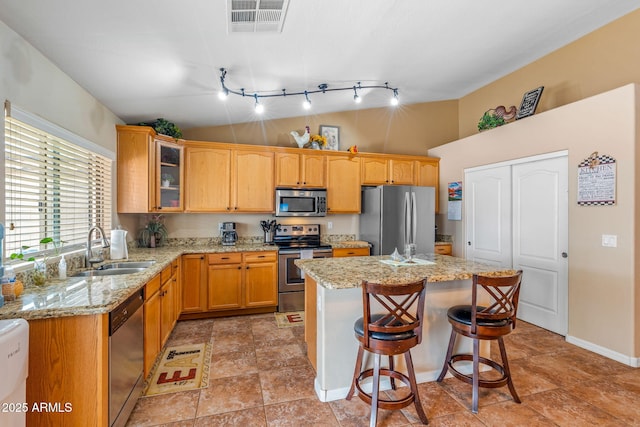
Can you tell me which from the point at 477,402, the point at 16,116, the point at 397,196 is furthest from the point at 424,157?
the point at 16,116

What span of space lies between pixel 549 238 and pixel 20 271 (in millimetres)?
4826

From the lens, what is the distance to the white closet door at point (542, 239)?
334 centimetres

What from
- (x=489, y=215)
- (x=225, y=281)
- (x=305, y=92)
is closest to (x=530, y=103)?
(x=489, y=215)

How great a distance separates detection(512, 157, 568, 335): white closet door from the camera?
3342mm

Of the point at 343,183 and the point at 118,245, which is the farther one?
the point at 343,183

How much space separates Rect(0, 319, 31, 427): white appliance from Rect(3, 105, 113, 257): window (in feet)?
2.92

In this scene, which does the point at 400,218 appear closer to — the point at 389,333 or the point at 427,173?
the point at 427,173

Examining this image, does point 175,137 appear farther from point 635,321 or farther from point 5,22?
point 635,321

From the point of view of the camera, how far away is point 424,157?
5.07 metres

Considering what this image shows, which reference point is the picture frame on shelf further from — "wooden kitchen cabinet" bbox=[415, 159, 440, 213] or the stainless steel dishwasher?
the stainless steel dishwasher

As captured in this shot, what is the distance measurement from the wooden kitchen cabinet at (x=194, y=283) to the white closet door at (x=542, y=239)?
4009 millimetres

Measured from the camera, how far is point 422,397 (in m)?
2.22

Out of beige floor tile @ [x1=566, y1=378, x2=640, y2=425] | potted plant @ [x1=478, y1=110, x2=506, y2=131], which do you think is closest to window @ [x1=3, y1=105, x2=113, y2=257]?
beige floor tile @ [x1=566, y1=378, x2=640, y2=425]

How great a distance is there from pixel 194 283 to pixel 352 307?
2354 mm
